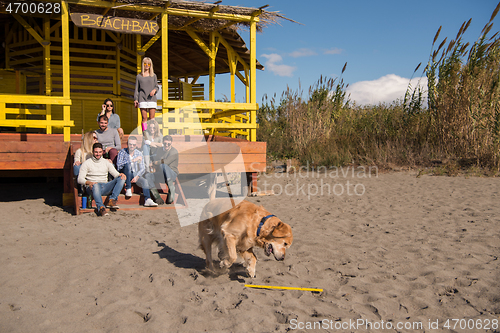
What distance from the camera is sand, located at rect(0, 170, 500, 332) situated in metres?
2.50

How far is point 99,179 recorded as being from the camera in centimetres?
561

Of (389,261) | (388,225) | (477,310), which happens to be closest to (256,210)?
(389,261)

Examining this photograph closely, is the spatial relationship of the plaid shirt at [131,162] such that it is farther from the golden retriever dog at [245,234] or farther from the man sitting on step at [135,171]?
the golden retriever dog at [245,234]

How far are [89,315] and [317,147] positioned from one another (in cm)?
1013

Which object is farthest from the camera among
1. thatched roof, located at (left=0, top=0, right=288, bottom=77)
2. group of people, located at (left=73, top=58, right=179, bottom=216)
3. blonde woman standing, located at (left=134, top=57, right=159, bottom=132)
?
thatched roof, located at (left=0, top=0, right=288, bottom=77)

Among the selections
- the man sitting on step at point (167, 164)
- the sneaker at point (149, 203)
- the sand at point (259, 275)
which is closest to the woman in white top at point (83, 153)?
the sand at point (259, 275)

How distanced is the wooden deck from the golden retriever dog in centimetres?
313

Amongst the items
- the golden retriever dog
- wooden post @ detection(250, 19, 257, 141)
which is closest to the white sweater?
the golden retriever dog

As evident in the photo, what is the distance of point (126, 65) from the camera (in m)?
10.4

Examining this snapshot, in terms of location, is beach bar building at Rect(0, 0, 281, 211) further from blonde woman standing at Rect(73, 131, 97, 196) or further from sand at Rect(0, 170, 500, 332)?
sand at Rect(0, 170, 500, 332)

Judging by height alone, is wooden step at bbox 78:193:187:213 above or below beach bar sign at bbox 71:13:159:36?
below

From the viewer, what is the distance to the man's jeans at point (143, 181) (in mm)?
6016

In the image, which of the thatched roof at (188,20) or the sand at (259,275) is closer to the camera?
the sand at (259,275)

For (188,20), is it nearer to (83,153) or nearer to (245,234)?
(83,153)
